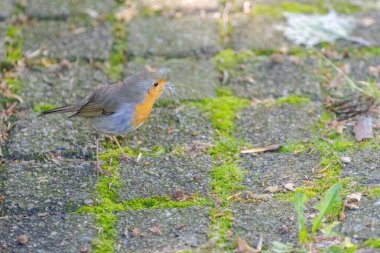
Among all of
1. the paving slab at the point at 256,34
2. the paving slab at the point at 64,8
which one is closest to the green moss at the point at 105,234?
the paving slab at the point at 256,34

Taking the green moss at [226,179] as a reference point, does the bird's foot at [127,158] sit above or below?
above

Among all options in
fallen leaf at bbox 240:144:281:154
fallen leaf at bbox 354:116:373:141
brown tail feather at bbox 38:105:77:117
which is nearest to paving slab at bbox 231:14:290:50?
fallen leaf at bbox 354:116:373:141

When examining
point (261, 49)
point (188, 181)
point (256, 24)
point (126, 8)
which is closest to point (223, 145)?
point (188, 181)

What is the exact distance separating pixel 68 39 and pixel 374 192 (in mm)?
3106

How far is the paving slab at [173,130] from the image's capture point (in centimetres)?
466

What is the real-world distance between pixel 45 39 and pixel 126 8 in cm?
91

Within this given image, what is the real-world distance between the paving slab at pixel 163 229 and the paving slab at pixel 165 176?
217 millimetres

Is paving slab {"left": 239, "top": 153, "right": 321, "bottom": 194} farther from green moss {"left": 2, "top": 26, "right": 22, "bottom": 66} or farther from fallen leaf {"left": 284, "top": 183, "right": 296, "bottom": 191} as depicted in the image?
green moss {"left": 2, "top": 26, "right": 22, "bottom": 66}

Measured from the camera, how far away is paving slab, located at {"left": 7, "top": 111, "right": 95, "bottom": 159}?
14.7ft

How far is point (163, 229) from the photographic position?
12.0 ft

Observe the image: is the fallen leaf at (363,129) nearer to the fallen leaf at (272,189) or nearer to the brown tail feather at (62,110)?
the fallen leaf at (272,189)

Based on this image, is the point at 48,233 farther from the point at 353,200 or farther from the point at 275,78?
the point at 275,78

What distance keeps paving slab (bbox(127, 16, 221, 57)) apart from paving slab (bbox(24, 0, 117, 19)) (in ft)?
1.27

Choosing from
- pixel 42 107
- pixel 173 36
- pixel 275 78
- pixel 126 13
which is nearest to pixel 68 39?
pixel 126 13
